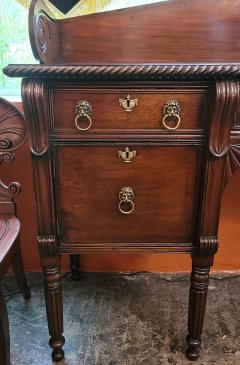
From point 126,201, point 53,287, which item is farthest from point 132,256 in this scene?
point 126,201

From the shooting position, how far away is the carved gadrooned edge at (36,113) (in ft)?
2.72

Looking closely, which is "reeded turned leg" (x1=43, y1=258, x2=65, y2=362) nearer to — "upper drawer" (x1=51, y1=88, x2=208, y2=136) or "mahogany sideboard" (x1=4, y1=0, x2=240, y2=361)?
"mahogany sideboard" (x1=4, y1=0, x2=240, y2=361)

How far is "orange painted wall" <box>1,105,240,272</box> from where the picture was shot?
4.77 feet

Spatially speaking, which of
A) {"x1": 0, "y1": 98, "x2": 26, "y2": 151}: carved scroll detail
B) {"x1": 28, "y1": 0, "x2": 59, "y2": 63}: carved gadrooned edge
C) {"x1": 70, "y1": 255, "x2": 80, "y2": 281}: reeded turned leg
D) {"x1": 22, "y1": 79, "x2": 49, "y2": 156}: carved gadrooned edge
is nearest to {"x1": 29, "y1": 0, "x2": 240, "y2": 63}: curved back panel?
{"x1": 28, "y1": 0, "x2": 59, "y2": 63}: carved gadrooned edge

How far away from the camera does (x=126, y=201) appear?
0.94m

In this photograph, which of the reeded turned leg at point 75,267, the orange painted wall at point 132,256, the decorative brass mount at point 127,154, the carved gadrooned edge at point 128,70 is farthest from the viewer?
the reeded turned leg at point 75,267

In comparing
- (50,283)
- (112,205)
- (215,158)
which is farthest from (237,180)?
(50,283)

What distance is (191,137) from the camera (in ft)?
2.91

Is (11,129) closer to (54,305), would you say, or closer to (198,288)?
(54,305)

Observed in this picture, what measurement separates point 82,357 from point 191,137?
34.1 inches

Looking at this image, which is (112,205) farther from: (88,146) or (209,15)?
(209,15)

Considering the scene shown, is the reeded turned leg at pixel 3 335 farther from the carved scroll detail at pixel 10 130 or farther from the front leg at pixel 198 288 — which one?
the front leg at pixel 198 288

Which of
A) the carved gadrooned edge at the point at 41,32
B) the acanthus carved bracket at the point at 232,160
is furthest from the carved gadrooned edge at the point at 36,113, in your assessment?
the acanthus carved bracket at the point at 232,160

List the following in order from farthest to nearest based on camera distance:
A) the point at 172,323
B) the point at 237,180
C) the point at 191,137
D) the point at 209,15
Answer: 1. the point at 237,180
2. the point at 172,323
3. the point at 209,15
4. the point at 191,137
